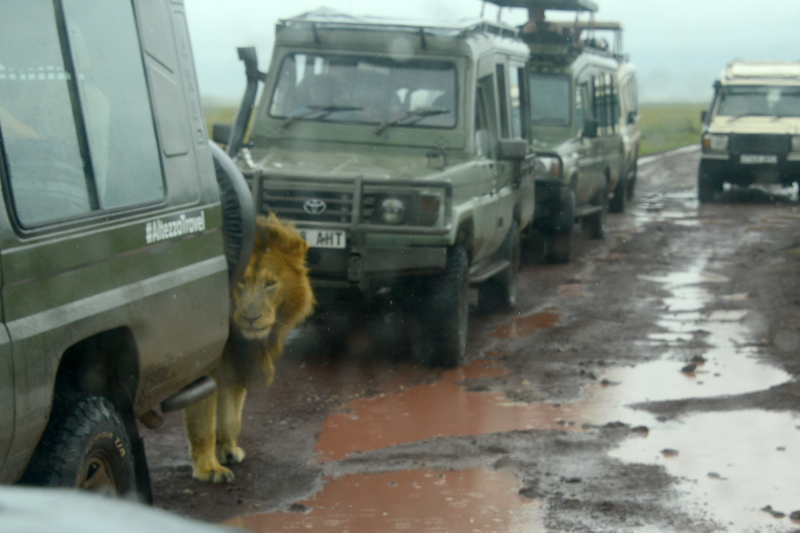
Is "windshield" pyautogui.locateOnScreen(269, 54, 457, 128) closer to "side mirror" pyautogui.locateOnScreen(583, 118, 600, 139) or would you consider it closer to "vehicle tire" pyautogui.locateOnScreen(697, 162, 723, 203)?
"side mirror" pyautogui.locateOnScreen(583, 118, 600, 139)

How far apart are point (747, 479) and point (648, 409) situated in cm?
128

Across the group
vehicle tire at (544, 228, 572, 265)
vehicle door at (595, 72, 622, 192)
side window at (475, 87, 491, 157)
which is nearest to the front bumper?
vehicle door at (595, 72, 622, 192)

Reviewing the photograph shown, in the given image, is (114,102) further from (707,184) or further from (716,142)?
(707,184)

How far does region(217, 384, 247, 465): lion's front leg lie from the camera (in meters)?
5.17

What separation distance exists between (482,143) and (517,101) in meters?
1.84

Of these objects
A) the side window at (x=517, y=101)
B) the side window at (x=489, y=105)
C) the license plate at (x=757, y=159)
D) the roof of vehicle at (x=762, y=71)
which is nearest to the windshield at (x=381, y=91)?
the side window at (x=489, y=105)

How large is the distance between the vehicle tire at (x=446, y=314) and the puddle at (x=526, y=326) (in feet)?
4.14

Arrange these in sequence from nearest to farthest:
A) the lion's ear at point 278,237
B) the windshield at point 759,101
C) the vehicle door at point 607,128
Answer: the lion's ear at point 278,237
the vehicle door at point 607,128
the windshield at point 759,101

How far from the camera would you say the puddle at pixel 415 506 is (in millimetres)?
4363

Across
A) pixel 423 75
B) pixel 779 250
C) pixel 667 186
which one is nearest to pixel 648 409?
pixel 423 75

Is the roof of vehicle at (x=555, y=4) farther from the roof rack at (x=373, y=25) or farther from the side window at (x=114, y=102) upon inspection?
the side window at (x=114, y=102)

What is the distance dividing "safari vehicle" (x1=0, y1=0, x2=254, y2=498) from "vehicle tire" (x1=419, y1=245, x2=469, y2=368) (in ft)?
9.61

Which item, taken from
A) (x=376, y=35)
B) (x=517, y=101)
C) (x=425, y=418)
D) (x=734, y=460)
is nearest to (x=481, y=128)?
(x=376, y=35)

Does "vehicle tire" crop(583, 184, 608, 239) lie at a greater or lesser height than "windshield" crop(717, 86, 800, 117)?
lesser
